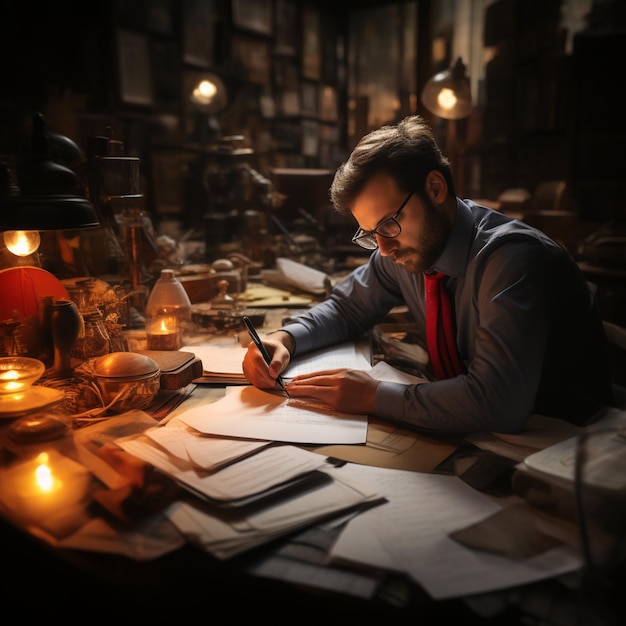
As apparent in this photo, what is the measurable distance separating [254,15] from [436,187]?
4.18 metres

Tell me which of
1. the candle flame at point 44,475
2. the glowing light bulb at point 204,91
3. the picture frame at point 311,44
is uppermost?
the picture frame at point 311,44

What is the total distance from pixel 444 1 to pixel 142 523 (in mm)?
7140

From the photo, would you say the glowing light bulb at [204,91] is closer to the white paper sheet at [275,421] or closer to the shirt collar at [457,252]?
the shirt collar at [457,252]

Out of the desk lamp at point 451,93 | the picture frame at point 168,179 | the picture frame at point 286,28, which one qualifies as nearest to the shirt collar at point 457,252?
the desk lamp at point 451,93

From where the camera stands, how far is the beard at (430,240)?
67.9 inches

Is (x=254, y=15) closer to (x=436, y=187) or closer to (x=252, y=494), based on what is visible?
(x=436, y=187)

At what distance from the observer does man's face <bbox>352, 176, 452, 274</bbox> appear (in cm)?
171

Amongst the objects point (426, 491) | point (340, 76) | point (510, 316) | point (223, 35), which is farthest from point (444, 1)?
point (426, 491)

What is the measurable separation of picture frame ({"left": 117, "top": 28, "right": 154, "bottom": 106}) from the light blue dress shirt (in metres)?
2.82

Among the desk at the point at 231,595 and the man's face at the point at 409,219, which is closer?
the desk at the point at 231,595

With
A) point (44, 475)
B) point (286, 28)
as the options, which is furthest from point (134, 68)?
point (44, 475)

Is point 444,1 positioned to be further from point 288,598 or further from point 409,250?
point 288,598

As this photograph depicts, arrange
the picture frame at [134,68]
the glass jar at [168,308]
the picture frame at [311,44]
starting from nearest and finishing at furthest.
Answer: the glass jar at [168,308] → the picture frame at [134,68] → the picture frame at [311,44]

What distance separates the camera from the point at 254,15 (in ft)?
17.0
